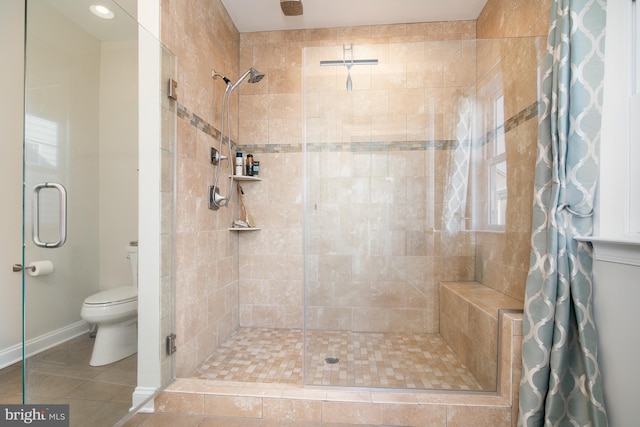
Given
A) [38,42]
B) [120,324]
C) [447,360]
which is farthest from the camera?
[447,360]

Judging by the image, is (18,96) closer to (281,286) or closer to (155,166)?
(155,166)

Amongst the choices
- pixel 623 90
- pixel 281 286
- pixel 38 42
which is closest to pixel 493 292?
pixel 623 90

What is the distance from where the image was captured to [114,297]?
1.47 meters

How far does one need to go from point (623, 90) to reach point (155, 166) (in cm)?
217

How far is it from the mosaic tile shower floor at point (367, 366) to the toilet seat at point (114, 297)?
733 mm

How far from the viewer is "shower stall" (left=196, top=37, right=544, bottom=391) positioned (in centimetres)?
184

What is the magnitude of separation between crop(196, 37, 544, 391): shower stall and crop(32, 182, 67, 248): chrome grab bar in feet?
3.77

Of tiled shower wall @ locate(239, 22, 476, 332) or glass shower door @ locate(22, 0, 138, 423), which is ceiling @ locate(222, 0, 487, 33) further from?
glass shower door @ locate(22, 0, 138, 423)

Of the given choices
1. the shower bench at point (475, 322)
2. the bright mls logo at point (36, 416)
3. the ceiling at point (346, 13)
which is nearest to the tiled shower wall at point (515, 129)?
the shower bench at point (475, 322)

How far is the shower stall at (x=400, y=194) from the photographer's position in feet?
6.04

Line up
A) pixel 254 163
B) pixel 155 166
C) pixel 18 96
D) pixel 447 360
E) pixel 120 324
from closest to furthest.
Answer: pixel 120 324 < pixel 155 166 < pixel 447 360 < pixel 18 96 < pixel 254 163

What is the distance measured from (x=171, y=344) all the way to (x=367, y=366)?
111cm

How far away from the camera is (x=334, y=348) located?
72.4 inches

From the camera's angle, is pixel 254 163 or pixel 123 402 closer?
pixel 123 402
